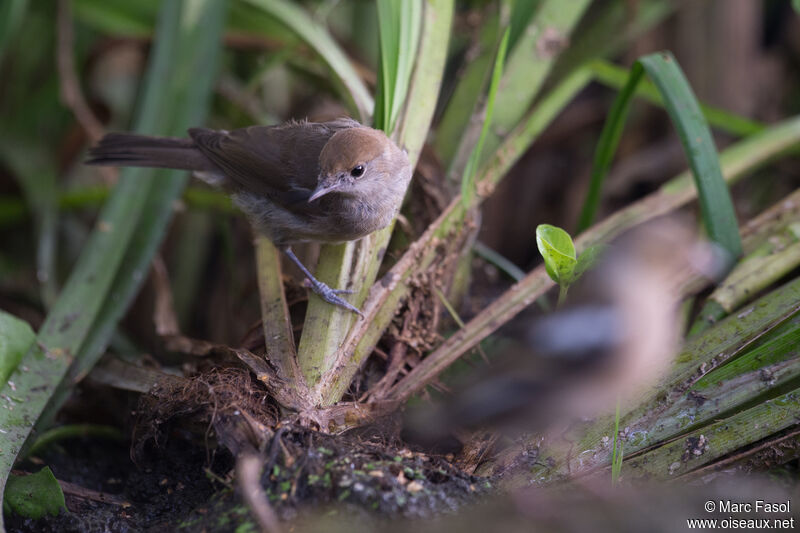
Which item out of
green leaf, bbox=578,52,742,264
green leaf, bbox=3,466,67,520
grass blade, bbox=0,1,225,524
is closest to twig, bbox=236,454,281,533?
green leaf, bbox=3,466,67,520

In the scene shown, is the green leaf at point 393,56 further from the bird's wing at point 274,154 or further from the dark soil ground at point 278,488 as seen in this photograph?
the dark soil ground at point 278,488

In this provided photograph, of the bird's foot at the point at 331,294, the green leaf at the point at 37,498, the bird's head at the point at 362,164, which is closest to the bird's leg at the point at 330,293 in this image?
the bird's foot at the point at 331,294

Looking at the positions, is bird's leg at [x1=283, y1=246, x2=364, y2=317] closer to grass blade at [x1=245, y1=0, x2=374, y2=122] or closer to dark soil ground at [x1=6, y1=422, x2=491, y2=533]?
dark soil ground at [x1=6, y1=422, x2=491, y2=533]

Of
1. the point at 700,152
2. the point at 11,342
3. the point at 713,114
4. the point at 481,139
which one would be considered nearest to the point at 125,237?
the point at 11,342

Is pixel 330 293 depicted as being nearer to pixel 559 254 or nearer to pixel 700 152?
pixel 559 254

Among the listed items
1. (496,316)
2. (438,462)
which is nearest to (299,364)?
(438,462)

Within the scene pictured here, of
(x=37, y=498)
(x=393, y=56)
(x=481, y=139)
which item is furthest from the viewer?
(x=393, y=56)
